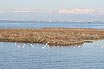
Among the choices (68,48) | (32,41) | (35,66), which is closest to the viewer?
(35,66)

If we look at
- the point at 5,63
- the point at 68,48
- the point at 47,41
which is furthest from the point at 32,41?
the point at 5,63

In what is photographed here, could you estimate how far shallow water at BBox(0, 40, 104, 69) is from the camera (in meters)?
36.8

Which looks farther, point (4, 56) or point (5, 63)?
point (4, 56)

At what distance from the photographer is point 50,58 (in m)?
42.2

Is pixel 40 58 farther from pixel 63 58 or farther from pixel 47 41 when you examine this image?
pixel 47 41

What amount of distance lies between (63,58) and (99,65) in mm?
6047

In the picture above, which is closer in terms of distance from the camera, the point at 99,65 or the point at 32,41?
the point at 99,65

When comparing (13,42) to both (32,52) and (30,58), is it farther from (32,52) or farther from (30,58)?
(30,58)

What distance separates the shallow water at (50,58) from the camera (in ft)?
121

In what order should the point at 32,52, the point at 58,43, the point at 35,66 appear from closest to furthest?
the point at 35,66
the point at 32,52
the point at 58,43

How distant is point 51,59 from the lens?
4141cm

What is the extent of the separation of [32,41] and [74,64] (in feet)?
75.9

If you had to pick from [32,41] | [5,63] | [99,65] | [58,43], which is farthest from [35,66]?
[32,41]

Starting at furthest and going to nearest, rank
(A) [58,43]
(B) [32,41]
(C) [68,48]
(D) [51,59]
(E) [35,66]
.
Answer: (B) [32,41]
(A) [58,43]
(C) [68,48]
(D) [51,59]
(E) [35,66]
